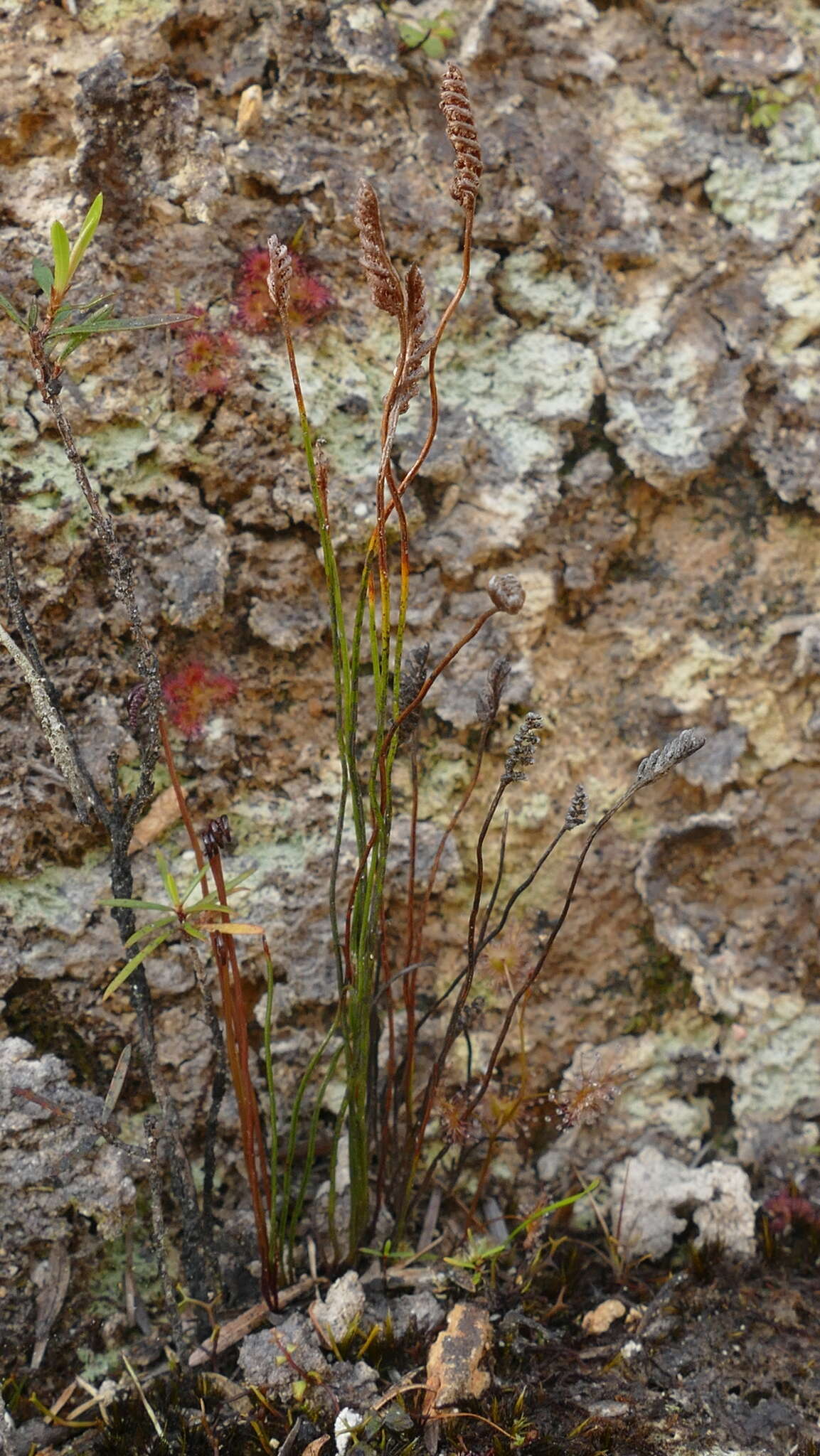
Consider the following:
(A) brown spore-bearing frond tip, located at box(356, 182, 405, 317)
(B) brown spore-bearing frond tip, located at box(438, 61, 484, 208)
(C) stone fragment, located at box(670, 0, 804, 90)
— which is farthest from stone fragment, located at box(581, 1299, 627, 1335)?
(C) stone fragment, located at box(670, 0, 804, 90)

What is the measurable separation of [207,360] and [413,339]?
721mm

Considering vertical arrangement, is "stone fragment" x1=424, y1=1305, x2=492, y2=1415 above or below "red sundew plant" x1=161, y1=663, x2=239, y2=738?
below

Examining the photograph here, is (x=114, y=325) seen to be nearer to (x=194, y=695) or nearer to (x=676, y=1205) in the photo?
(x=194, y=695)

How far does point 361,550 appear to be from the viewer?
203 cm

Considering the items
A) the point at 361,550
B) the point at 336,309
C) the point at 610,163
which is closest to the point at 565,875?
the point at 361,550

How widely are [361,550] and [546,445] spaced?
49 centimetres

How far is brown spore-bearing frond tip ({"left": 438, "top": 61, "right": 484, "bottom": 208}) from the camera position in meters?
1.22

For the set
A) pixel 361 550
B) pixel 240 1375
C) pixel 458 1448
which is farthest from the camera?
pixel 361 550

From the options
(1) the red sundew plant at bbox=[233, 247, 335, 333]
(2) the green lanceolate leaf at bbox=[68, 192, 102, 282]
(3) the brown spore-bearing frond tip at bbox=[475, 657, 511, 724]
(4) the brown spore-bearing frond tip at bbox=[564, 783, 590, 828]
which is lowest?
(4) the brown spore-bearing frond tip at bbox=[564, 783, 590, 828]

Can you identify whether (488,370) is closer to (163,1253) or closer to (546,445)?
(546,445)

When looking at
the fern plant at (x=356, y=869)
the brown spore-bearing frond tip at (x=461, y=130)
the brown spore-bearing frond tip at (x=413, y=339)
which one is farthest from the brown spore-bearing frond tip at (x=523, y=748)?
the brown spore-bearing frond tip at (x=461, y=130)

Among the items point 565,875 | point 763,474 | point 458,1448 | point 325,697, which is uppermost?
point 763,474

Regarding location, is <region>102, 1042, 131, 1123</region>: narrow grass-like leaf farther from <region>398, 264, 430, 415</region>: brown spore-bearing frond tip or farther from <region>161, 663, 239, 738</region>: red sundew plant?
<region>398, 264, 430, 415</region>: brown spore-bearing frond tip

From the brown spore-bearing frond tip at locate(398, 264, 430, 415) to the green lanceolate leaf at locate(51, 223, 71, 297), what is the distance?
Result: 1.67 feet
